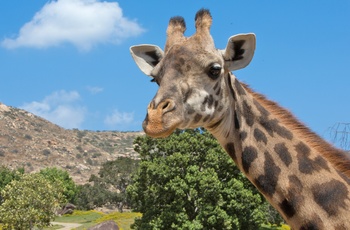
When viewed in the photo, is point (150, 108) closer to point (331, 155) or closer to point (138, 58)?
point (138, 58)

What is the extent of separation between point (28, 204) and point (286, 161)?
55240 mm

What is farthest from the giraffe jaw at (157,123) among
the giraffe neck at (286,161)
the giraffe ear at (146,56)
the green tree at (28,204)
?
the green tree at (28,204)

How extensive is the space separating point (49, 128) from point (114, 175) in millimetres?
62036

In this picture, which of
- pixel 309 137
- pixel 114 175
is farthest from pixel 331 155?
pixel 114 175

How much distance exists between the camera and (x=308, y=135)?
21.3 feet

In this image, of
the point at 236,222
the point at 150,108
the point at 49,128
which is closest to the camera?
the point at 150,108

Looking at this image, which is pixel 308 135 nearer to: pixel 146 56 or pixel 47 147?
pixel 146 56

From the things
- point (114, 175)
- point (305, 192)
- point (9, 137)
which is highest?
point (9, 137)

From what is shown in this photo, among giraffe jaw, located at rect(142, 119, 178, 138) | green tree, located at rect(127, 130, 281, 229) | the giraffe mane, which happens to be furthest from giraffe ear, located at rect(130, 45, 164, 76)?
green tree, located at rect(127, 130, 281, 229)

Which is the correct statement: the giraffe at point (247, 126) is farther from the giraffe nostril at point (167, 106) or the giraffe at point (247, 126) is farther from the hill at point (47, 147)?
the hill at point (47, 147)

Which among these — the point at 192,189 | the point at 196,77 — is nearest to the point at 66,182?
the point at 192,189

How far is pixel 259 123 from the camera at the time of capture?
651 centimetres

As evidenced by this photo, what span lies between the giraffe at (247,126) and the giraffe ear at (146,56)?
14cm

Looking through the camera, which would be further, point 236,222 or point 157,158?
point 157,158
